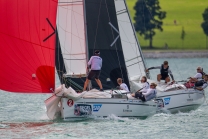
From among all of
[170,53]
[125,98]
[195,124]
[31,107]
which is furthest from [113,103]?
[170,53]

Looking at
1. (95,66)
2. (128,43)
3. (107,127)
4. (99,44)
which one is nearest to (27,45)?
(95,66)

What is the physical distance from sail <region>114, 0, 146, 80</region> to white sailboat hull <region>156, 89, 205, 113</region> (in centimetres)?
250

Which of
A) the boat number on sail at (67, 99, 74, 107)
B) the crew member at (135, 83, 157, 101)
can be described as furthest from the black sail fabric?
the boat number on sail at (67, 99, 74, 107)

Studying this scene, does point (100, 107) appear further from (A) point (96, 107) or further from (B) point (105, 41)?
(B) point (105, 41)

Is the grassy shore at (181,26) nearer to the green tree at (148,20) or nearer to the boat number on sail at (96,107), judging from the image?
the green tree at (148,20)

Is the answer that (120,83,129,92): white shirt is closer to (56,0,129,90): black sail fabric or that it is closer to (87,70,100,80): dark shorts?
(87,70,100,80): dark shorts

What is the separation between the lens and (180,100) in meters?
30.0

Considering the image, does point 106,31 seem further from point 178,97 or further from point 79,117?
point 79,117

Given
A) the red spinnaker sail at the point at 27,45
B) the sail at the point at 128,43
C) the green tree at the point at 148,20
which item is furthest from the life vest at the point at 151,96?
the green tree at the point at 148,20

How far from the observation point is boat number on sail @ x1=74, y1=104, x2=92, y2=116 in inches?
1036

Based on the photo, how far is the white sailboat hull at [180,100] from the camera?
29438 mm

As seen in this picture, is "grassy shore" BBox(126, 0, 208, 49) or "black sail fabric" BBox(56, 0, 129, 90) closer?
"black sail fabric" BBox(56, 0, 129, 90)

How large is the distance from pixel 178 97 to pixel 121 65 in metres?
2.73

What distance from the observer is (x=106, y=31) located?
31.1 metres
